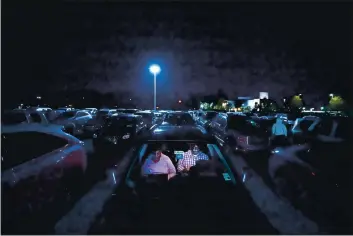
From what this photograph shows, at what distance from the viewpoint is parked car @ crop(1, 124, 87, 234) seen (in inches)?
301

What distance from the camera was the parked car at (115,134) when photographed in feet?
72.2

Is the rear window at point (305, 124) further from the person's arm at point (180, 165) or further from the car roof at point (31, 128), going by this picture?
the person's arm at point (180, 165)

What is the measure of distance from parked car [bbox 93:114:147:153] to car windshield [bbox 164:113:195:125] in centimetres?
174

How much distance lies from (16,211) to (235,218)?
4.27 m

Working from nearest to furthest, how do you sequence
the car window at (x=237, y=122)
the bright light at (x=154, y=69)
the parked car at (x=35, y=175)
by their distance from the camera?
1. the parked car at (x=35, y=175)
2. the car window at (x=237, y=122)
3. the bright light at (x=154, y=69)

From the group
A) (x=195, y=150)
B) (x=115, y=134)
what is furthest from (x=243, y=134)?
(x=195, y=150)

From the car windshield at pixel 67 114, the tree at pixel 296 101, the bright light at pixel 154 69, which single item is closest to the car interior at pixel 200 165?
the car windshield at pixel 67 114

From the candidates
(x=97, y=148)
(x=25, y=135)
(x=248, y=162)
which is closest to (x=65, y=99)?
(x=97, y=148)

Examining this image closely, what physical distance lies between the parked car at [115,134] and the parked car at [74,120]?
1.73m

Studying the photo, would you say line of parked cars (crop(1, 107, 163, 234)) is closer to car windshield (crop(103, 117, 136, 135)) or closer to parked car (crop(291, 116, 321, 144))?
parked car (crop(291, 116, 321, 144))

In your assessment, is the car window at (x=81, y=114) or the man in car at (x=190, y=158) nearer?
the man in car at (x=190, y=158)

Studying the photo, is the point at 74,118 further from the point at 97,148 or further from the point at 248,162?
the point at 248,162

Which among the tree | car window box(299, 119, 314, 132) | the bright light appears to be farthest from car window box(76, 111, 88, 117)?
the tree

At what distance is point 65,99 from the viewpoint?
271ft
